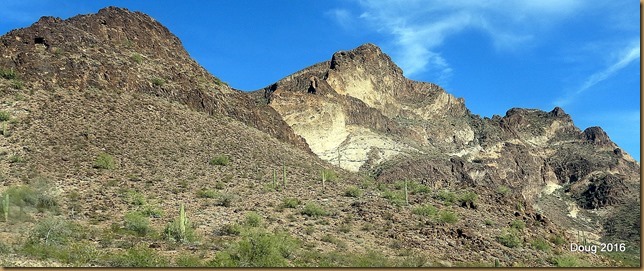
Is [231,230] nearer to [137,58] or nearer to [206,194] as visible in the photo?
[206,194]

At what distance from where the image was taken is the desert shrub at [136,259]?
21.3 metres

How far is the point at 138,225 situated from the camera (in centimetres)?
2873

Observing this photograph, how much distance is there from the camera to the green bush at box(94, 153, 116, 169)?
38.8m

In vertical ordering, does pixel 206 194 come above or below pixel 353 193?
below

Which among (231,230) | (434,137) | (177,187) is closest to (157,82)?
(177,187)

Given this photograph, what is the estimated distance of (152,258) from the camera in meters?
22.4

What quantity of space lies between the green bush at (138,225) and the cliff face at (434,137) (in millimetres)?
60670

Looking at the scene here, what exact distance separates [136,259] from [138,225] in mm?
7463

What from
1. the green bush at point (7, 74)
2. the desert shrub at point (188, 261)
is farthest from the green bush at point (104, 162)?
the desert shrub at point (188, 261)

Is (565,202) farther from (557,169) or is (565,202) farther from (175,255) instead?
(175,255)

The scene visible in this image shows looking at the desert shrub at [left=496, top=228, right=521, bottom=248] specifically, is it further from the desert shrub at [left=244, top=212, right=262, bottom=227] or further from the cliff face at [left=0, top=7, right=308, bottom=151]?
the cliff face at [left=0, top=7, right=308, bottom=151]

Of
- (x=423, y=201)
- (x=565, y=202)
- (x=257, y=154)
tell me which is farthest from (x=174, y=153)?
(x=565, y=202)

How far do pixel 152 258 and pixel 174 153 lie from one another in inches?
897

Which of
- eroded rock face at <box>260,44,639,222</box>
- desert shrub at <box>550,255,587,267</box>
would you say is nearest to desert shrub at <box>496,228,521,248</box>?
desert shrub at <box>550,255,587,267</box>
